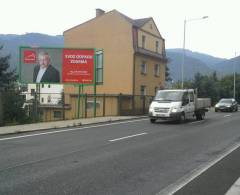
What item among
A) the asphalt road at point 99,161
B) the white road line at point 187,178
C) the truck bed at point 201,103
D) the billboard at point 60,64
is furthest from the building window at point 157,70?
the white road line at point 187,178

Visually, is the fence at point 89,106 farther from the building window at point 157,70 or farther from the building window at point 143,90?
the building window at point 157,70

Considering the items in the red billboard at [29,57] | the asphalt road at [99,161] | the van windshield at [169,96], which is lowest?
the asphalt road at [99,161]

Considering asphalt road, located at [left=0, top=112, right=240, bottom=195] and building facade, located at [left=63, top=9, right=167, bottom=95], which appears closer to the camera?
asphalt road, located at [left=0, top=112, right=240, bottom=195]

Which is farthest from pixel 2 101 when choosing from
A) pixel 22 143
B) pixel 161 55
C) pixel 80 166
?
pixel 161 55

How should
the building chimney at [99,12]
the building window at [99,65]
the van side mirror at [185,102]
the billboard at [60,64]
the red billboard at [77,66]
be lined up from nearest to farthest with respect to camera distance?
the van side mirror at [185,102] → the billboard at [60,64] → the red billboard at [77,66] → the building window at [99,65] → the building chimney at [99,12]

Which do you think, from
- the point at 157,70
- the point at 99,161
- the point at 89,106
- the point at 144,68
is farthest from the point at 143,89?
the point at 99,161

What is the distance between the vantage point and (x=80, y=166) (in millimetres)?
9633

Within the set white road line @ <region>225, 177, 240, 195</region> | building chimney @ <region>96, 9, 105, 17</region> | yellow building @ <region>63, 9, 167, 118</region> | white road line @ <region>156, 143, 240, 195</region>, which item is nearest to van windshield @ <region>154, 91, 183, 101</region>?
white road line @ <region>156, 143, 240, 195</region>

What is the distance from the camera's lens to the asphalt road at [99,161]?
25.0 ft

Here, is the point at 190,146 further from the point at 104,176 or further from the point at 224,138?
the point at 104,176

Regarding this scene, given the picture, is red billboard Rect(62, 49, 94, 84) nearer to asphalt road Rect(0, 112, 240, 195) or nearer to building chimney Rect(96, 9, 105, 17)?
asphalt road Rect(0, 112, 240, 195)

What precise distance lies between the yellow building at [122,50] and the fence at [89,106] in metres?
1.61

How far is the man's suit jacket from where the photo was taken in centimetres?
2936

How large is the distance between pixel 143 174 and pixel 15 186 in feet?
8.59
